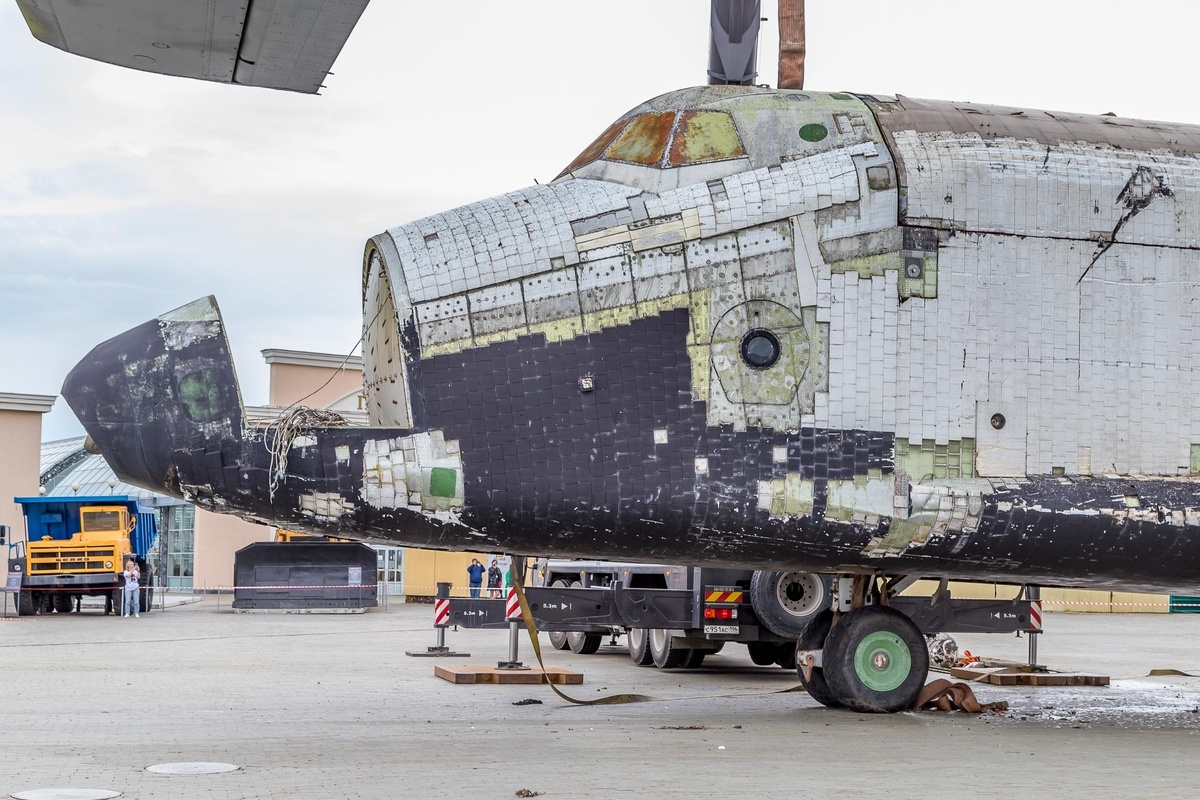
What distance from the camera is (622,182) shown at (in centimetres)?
1034

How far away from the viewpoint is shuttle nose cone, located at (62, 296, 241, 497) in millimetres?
9281

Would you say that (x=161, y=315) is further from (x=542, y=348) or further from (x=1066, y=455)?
(x=1066, y=455)

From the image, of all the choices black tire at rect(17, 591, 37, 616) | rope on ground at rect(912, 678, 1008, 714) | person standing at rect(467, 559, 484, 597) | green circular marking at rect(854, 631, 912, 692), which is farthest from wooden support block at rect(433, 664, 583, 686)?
person standing at rect(467, 559, 484, 597)

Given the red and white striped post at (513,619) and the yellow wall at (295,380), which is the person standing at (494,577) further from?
the red and white striped post at (513,619)

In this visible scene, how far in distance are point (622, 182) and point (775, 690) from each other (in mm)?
7238

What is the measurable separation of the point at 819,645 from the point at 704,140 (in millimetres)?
4570

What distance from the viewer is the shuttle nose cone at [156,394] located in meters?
9.28

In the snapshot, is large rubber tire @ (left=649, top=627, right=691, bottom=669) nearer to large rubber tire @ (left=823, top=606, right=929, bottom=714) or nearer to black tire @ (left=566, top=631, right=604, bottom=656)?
black tire @ (left=566, top=631, right=604, bottom=656)

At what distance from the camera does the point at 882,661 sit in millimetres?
11680

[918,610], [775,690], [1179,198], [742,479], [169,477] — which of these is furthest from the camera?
[775,690]

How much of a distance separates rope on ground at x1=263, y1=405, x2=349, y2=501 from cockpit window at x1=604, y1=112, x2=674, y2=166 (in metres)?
3.05

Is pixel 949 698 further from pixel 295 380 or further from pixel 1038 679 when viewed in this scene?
pixel 295 380

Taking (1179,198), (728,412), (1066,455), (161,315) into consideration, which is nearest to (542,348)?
(728,412)

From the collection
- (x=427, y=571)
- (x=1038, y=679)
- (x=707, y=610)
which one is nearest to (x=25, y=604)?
(x=427, y=571)
